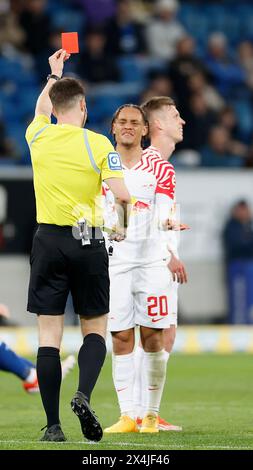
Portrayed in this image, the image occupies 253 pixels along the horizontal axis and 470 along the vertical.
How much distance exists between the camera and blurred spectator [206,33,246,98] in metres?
20.9

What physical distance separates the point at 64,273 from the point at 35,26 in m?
12.6

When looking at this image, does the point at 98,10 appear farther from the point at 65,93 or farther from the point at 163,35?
the point at 65,93

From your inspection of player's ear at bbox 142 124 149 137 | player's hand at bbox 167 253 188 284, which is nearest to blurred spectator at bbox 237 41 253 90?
player's ear at bbox 142 124 149 137

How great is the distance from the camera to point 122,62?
2023 cm

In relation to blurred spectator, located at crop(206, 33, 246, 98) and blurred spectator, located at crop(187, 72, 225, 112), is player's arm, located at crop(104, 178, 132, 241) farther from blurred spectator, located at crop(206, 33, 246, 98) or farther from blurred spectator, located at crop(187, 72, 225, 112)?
blurred spectator, located at crop(206, 33, 246, 98)

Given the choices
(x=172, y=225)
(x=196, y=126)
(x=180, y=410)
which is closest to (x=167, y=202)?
(x=172, y=225)

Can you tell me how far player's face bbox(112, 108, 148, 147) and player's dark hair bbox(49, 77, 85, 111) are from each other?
1.13m

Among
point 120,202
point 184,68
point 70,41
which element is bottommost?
point 120,202

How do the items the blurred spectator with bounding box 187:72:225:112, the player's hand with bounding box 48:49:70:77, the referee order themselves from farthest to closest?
the blurred spectator with bounding box 187:72:225:112
the player's hand with bounding box 48:49:70:77
the referee

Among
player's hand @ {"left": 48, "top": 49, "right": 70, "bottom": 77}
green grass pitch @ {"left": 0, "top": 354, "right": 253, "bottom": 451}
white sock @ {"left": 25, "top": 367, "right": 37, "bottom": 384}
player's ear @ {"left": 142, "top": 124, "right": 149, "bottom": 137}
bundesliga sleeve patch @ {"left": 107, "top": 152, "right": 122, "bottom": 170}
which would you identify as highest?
player's hand @ {"left": 48, "top": 49, "right": 70, "bottom": 77}

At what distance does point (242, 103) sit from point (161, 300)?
41.7 ft

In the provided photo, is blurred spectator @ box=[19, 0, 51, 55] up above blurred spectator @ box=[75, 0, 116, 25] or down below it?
below

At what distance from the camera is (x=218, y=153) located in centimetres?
1880
